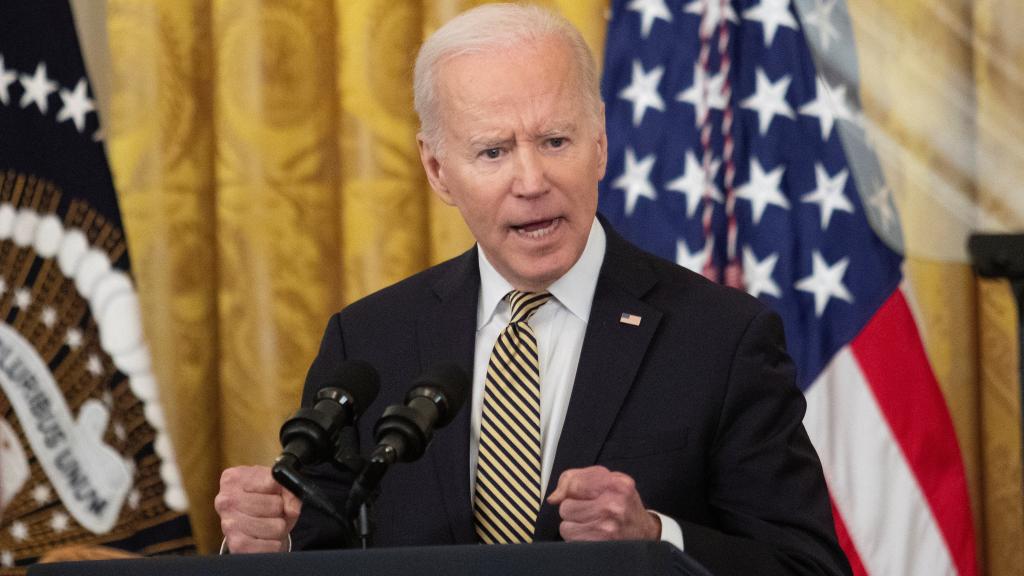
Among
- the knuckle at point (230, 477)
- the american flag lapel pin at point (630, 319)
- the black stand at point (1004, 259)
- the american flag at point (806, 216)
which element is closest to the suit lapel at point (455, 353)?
the american flag lapel pin at point (630, 319)

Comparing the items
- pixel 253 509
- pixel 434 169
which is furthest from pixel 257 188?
pixel 253 509

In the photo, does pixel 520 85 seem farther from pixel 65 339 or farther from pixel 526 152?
pixel 65 339

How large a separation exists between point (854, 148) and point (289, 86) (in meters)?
1.55

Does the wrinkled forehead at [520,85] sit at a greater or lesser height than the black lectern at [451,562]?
greater

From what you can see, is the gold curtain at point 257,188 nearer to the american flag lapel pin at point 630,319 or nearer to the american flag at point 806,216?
the american flag at point 806,216

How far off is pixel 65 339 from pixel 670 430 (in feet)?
6.40

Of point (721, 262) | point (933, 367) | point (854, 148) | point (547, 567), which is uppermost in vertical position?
point (854, 148)

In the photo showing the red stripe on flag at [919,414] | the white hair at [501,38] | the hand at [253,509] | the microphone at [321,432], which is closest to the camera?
the microphone at [321,432]

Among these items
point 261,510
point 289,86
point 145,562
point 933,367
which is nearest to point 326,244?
point 289,86

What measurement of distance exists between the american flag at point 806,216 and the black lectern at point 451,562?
2.02 meters

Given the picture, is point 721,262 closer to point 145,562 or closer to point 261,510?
point 261,510

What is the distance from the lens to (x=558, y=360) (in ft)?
7.63

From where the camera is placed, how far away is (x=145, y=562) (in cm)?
149

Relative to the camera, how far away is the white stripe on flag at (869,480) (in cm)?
331
